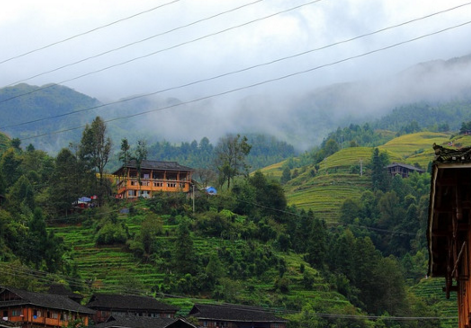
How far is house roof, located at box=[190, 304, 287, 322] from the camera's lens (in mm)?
78938

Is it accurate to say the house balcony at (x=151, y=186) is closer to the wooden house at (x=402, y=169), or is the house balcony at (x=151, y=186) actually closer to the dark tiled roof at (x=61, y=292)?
the dark tiled roof at (x=61, y=292)

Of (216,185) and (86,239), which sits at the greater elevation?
(216,185)

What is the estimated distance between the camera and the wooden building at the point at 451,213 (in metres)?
12.4

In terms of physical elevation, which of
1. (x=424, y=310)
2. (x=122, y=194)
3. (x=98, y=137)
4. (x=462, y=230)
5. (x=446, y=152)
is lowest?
(x=424, y=310)

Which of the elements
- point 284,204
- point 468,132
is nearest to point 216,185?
point 284,204

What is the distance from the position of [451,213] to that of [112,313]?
211ft

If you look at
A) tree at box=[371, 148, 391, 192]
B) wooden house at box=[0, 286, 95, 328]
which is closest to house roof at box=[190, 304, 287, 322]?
wooden house at box=[0, 286, 95, 328]

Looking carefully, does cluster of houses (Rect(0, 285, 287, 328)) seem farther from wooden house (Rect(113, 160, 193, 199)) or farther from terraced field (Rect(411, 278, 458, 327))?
wooden house (Rect(113, 160, 193, 199))

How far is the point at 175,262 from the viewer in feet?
315

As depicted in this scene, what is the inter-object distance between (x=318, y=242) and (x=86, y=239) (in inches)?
1111

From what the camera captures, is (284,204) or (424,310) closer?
(424,310)

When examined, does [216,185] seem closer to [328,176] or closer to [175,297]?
[175,297]

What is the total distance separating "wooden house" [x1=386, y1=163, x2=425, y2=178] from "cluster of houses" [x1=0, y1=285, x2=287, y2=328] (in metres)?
97.4

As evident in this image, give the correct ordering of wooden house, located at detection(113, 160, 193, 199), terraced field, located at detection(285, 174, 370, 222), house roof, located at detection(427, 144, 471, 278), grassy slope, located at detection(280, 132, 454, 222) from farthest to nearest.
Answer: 1. grassy slope, located at detection(280, 132, 454, 222)
2. terraced field, located at detection(285, 174, 370, 222)
3. wooden house, located at detection(113, 160, 193, 199)
4. house roof, located at detection(427, 144, 471, 278)
